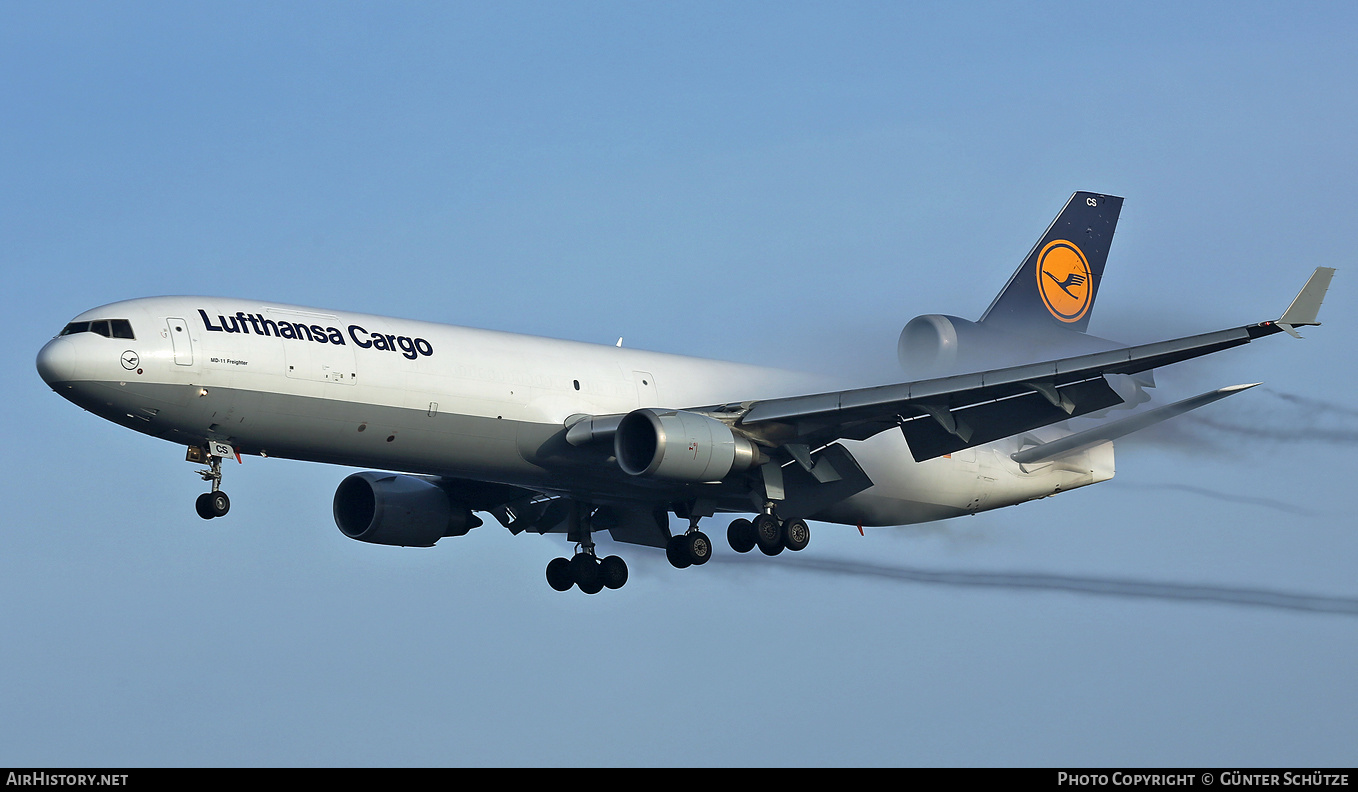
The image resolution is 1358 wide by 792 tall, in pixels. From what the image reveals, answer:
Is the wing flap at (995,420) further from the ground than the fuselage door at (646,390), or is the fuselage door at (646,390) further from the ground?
the fuselage door at (646,390)

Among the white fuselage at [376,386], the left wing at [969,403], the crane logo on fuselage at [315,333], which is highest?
the crane logo on fuselage at [315,333]

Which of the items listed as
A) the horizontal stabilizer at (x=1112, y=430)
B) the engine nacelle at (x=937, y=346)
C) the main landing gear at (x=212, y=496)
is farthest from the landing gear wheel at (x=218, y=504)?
the horizontal stabilizer at (x=1112, y=430)

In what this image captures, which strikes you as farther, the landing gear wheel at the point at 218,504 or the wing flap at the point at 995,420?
the wing flap at the point at 995,420

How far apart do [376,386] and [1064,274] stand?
77.4 ft

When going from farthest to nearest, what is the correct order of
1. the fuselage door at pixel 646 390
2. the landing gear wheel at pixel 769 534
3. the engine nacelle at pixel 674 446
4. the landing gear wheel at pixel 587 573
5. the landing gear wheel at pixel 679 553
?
the landing gear wheel at pixel 587 573 → the landing gear wheel at pixel 679 553 → the fuselage door at pixel 646 390 → the landing gear wheel at pixel 769 534 → the engine nacelle at pixel 674 446

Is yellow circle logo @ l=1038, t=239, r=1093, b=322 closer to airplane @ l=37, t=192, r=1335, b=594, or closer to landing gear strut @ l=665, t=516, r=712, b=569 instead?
airplane @ l=37, t=192, r=1335, b=594

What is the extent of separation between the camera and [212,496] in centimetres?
3550

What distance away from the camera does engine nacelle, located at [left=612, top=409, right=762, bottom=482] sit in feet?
121

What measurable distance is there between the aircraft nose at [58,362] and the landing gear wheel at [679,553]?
16.3 m

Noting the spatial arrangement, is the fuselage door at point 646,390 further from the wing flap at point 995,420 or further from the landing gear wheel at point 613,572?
the landing gear wheel at point 613,572

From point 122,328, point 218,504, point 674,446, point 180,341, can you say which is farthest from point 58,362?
point 674,446

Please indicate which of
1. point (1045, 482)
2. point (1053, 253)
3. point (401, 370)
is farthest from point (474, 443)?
point (1053, 253)

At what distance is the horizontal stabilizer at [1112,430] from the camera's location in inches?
1510

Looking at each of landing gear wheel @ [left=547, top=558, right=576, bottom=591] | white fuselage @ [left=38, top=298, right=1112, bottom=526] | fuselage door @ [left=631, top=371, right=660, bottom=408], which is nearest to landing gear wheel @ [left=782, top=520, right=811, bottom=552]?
white fuselage @ [left=38, top=298, right=1112, bottom=526]
